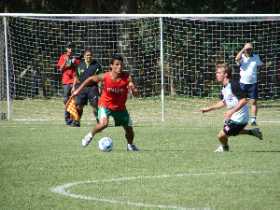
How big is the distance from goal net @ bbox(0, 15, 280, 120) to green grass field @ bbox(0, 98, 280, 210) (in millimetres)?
5559

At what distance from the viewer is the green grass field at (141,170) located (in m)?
9.59

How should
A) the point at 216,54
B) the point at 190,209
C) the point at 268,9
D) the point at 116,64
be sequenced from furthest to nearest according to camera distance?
1. the point at 268,9
2. the point at 216,54
3. the point at 116,64
4. the point at 190,209

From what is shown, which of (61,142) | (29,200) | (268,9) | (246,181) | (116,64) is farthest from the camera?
(268,9)

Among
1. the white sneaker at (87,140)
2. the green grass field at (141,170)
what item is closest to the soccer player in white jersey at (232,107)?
the green grass field at (141,170)

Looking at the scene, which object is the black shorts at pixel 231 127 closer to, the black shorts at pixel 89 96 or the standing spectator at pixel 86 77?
the standing spectator at pixel 86 77

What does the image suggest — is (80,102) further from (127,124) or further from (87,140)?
(127,124)

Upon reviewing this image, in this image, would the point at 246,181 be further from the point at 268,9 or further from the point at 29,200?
the point at 268,9

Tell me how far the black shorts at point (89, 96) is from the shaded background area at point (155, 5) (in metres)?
16.0

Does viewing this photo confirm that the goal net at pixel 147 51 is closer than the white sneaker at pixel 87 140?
No

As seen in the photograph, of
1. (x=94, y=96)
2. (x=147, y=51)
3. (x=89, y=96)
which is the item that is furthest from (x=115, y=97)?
(x=147, y=51)

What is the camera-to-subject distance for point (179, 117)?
2538cm

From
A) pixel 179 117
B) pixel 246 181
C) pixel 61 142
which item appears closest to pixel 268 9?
pixel 179 117

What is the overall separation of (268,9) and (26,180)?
28460mm

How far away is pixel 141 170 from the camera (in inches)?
485
